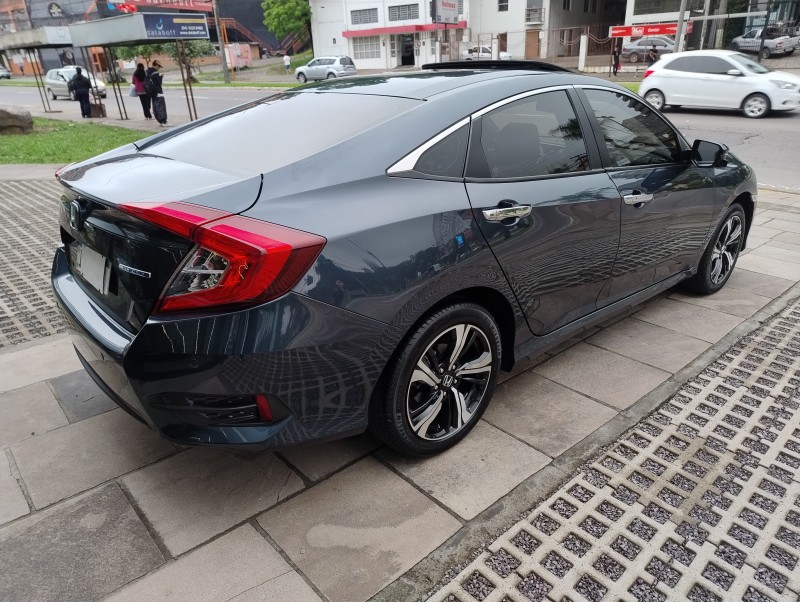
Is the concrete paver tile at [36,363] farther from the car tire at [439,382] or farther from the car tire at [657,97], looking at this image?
the car tire at [657,97]

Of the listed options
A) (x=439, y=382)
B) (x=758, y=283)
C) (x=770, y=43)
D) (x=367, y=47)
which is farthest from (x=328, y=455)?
(x=367, y=47)

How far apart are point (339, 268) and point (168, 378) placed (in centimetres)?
70

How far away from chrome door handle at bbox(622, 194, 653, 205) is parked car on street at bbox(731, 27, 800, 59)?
1193 inches

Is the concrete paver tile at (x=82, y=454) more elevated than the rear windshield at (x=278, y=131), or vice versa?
the rear windshield at (x=278, y=131)

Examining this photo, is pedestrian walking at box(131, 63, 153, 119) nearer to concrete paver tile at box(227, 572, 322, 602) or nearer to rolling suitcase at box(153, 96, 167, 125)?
rolling suitcase at box(153, 96, 167, 125)

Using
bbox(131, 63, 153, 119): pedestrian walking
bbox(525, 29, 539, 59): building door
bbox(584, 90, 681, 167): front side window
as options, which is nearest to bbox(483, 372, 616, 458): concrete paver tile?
bbox(584, 90, 681, 167): front side window

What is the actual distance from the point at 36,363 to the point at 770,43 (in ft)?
114

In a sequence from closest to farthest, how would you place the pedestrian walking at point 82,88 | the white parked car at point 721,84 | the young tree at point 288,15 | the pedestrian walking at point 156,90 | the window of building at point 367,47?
the white parked car at point 721,84 < the pedestrian walking at point 156,90 < the pedestrian walking at point 82,88 < the window of building at point 367,47 < the young tree at point 288,15

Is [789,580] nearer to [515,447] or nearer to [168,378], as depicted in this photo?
[515,447]

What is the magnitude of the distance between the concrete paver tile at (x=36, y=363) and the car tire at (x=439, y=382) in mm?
2228

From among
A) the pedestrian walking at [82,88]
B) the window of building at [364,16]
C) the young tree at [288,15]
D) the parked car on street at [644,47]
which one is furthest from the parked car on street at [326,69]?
the pedestrian walking at [82,88]

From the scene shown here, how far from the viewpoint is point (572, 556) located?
86.4 inches

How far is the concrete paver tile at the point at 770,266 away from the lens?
16.6 feet

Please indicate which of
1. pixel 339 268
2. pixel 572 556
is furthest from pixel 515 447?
pixel 339 268
